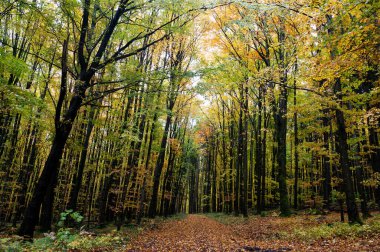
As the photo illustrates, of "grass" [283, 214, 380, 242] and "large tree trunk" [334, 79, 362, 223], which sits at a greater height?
"large tree trunk" [334, 79, 362, 223]

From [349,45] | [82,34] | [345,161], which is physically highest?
[82,34]

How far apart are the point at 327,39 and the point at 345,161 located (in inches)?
243

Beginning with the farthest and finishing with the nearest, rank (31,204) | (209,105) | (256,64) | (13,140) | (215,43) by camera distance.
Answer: (209,105), (256,64), (215,43), (13,140), (31,204)

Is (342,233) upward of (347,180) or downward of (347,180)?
downward

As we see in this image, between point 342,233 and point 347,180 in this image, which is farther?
point 347,180

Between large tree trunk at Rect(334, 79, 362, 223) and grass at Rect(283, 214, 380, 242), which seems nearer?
grass at Rect(283, 214, 380, 242)

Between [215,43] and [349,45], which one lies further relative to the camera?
[215,43]

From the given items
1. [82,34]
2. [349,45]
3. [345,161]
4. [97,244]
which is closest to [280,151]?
[345,161]

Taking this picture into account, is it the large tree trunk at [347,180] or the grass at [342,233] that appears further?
the large tree trunk at [347,180]

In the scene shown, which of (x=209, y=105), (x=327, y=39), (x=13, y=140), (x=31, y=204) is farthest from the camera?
(x=209, y=105)

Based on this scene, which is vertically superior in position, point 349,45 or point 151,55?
point 151,55

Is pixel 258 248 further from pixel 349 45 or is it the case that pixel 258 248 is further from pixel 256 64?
pixel 256 64

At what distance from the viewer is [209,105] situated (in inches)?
1303

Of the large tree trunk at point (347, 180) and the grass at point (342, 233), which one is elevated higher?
the large tree trunk at point (347, 180)
